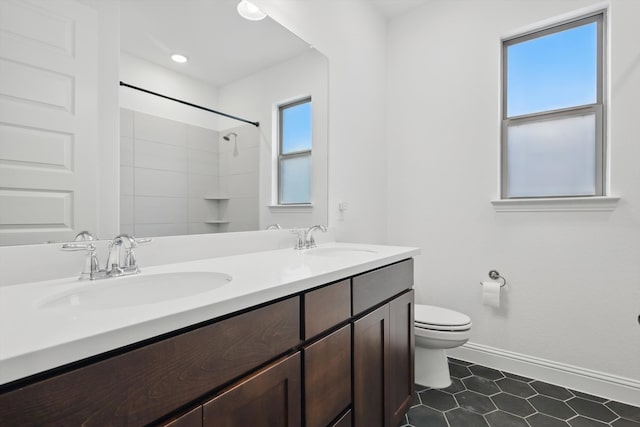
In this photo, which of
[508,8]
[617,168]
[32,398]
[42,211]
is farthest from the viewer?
[508,8]

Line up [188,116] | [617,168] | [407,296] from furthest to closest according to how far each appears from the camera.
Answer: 1. [617,168]
2. [407,296]
3. [188,116]

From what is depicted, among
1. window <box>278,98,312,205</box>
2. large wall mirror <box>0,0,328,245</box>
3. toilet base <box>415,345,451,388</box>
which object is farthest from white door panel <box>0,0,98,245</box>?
toilet base <box>415,345,451,388</box>

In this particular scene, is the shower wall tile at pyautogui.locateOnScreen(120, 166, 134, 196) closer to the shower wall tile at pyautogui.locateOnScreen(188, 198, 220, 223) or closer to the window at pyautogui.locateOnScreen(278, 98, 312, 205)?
the shower wall tile at pyautogui.locateOnScreen(188, 198, 220, 223)

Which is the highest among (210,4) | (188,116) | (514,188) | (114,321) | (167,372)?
(210,4)

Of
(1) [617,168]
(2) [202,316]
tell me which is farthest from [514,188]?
(2) [202,316]

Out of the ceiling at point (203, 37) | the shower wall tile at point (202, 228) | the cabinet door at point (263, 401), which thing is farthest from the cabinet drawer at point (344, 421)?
the ceiling at point (203, 37)

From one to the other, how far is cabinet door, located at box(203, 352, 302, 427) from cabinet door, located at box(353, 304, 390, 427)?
1.13ft

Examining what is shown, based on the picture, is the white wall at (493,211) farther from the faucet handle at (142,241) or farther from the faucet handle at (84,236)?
the faucet handle at (84,236)

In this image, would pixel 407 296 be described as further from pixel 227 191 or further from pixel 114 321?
pixel 114 321

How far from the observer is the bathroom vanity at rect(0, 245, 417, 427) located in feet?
1.61

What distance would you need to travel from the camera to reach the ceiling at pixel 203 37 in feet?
3.72

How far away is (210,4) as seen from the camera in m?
1.35

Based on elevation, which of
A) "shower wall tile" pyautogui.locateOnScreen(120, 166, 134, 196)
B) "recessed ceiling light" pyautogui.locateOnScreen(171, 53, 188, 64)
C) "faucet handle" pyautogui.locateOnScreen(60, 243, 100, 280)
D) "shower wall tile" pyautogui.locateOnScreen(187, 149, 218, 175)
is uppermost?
"recessed ceiling light" pyautogui.locateOnScreen(171, 53, 188, 64)

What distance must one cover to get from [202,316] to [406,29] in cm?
275
